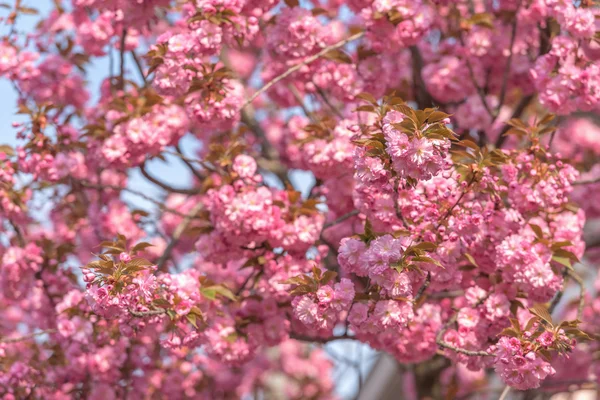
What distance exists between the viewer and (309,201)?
13.6 ft

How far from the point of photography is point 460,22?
481 cm

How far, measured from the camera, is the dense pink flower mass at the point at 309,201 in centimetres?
324

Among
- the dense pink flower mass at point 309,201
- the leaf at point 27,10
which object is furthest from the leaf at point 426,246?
the leaf at point 27,10

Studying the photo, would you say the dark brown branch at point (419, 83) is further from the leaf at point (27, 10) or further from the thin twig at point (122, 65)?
the leaf at point (27, 10)

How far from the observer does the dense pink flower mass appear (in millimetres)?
3244

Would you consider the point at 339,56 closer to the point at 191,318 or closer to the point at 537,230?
the point at 537,230

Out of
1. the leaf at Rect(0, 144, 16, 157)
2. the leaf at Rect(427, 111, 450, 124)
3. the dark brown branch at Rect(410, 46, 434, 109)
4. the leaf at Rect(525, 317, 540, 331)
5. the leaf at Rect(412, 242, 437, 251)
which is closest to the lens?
the leaf at Rect(427, 111, 450, 124)

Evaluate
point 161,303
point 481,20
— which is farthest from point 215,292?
point 481,20

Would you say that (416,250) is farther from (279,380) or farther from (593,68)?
(279,380)

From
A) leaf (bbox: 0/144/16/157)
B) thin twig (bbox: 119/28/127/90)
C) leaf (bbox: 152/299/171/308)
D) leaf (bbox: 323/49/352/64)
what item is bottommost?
leaf (bbox: 152/299/171/308)

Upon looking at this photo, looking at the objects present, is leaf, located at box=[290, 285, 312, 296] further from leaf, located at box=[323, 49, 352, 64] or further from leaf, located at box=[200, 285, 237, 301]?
leaf, located at box=[323, 49, 352, 64]

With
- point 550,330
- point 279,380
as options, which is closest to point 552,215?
point 550,330

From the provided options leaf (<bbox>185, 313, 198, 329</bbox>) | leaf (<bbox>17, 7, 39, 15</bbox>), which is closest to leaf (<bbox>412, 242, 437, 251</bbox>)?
leaf (<bbox>185, 313, 198, 329</bbox>)

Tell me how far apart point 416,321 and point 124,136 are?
75.2 inches
